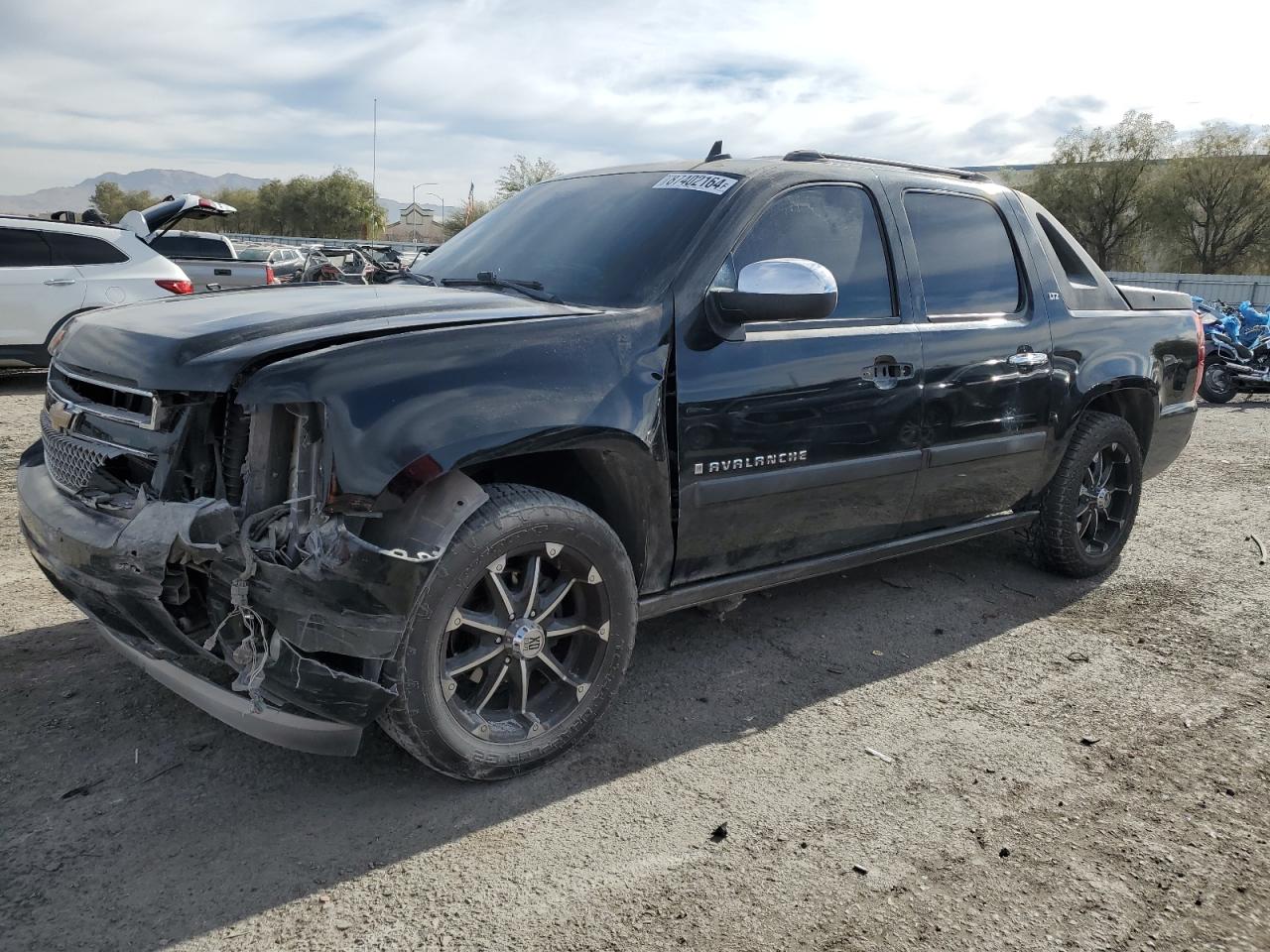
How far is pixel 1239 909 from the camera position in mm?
2492

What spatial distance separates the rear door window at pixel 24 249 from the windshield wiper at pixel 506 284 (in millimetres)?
7968

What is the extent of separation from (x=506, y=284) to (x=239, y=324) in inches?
42.0

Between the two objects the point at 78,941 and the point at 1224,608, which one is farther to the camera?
the point at 1224,608

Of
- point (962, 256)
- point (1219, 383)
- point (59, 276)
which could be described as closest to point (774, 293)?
point (962, 256)

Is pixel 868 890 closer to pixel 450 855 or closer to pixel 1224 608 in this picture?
pixel 450 855

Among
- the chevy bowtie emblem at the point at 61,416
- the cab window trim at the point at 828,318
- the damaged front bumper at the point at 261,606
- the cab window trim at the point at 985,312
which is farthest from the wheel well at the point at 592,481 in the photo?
the cab window trim at the point at 985,312

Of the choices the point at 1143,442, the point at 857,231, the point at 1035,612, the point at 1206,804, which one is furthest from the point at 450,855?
the point at 1143,442

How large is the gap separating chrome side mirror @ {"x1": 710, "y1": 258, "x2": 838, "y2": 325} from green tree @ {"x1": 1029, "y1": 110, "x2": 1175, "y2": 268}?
174 feet

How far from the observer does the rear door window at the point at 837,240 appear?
3.49 meters

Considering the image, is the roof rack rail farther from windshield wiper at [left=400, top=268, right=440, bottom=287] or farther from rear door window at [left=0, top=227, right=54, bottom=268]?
rear door window at [left=0, top=227, right=54, bottom=268]

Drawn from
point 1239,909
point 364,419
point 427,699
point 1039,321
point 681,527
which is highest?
point 1039,321

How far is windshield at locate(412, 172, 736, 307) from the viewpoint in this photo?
10.7 ft

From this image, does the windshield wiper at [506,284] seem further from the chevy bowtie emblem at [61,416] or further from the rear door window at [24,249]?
the rear door window at [24,249]

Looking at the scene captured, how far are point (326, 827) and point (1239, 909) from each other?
2.32 metres
